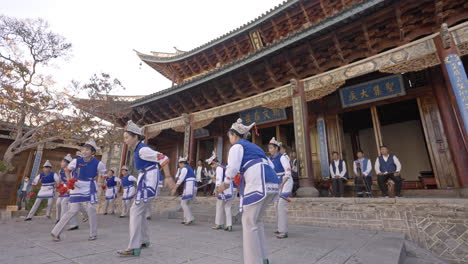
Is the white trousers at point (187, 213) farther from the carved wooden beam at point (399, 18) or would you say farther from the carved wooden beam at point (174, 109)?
the carved wooden beam at point (399, 18)

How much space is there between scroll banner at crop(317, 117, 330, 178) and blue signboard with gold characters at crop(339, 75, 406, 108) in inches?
40.8

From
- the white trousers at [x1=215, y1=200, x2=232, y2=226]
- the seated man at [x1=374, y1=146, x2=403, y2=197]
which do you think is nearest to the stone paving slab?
the white trousers at [x1=215, y1=200, x2=232, y2=226]

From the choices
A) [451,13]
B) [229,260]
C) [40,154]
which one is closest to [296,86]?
[451,13]

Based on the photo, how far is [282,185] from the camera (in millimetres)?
3930

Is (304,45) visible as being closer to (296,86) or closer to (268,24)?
(296,86)

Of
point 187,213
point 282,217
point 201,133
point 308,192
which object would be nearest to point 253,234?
point 282,217

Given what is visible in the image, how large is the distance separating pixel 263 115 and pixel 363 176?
461 centimetres

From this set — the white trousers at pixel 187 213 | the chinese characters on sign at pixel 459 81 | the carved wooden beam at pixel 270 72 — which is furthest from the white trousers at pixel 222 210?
the chinese characters on sign at pixel 459 81

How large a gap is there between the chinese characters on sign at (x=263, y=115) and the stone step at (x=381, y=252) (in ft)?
21.1

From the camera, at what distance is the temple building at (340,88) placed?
5207mm

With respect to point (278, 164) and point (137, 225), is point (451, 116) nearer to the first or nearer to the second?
point (278, 164)

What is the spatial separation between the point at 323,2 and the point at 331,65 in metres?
3.76

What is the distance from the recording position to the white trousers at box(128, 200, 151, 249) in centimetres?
248

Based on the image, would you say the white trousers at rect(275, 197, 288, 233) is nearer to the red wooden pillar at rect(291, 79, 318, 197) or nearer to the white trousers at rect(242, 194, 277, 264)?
the white trousers at rect(242, 194, 277, 264)
